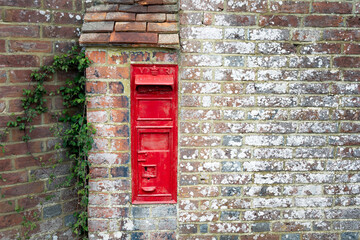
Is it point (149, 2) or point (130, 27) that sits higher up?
point (149, 2)

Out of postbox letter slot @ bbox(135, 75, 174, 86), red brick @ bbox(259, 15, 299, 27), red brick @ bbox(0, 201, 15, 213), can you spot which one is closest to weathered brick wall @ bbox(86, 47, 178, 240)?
postbox letter slot @ bbox(135, 75, 174, 86)

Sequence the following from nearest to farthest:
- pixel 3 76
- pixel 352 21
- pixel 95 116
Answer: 1. pixel 3 76
2. pixel 95 116
3. pixel 352 21

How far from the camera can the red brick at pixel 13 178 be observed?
2188 mm

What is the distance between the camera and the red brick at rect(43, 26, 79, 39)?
2262mm

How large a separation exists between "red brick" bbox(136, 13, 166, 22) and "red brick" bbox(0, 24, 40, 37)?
0.85 meters

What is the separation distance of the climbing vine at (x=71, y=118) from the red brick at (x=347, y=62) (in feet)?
Result: 7.08

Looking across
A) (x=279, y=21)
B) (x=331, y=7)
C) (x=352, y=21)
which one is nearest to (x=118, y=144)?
(x=279, y=21)

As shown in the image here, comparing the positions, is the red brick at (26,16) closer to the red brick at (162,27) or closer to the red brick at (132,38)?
the red brick at (132,38)

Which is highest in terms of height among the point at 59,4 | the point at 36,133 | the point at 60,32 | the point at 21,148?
the point at 59,4

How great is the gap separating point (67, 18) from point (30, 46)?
39 cm

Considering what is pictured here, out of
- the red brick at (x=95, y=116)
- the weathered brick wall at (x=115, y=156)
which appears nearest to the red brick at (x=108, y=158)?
the weathered brick wall at (x=115, y=156)

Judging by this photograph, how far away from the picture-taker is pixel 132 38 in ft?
7.06

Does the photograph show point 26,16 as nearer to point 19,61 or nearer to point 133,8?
point 19,61

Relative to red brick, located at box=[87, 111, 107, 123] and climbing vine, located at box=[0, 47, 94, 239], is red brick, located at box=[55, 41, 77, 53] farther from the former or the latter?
red brick, located at box=[87, 111, 107, 123]
